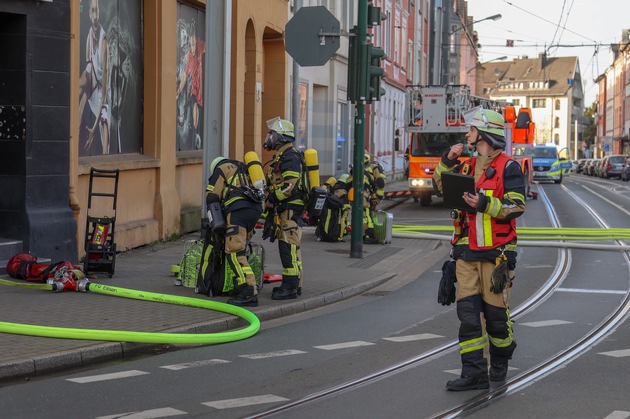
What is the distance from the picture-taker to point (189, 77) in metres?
19.5

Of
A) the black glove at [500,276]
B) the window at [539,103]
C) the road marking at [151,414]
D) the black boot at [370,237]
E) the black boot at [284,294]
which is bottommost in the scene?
the road marking at [151,414]

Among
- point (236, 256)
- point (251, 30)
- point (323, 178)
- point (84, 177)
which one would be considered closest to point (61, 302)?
point (236, 256)

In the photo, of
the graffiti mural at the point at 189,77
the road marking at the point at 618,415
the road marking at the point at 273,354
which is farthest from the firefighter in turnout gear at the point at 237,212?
the graffiti mural at the point at 189,77

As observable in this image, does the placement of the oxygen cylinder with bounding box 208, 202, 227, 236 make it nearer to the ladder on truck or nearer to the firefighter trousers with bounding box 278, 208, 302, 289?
the firefighter trousers with bounding box 278, 208, 302, 289

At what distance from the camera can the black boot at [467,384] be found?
23.4ft

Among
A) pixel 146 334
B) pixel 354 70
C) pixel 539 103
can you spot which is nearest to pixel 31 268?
pixel 146 334

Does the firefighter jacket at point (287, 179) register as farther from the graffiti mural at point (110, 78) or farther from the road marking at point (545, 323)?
the graffiti mural at point (110, 78)

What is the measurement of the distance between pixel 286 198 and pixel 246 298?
1.19m

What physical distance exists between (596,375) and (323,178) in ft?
85.0

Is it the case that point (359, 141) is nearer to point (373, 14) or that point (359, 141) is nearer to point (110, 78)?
point (373, 14)

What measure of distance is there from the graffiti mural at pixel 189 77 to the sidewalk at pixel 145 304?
2961 millimetres

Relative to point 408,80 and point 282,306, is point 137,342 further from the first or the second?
point 408,80

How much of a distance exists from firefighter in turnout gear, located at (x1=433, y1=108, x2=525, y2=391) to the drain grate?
23.9 ft

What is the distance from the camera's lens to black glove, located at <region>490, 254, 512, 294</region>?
7.14m
